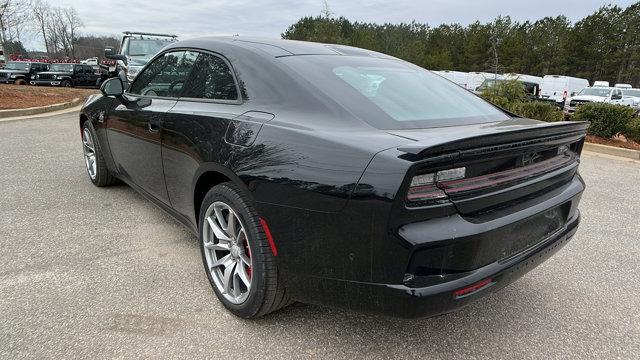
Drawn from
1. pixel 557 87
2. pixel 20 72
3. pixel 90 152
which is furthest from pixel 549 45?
pixel 90 152

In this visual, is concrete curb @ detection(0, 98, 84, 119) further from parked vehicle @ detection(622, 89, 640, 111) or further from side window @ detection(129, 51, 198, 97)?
parked vehicle @ detection(622, 89, 640, 111)

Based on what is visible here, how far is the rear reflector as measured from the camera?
178cm

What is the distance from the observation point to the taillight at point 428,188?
170cm

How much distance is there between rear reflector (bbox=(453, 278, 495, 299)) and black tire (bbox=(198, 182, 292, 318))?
0.84 metres

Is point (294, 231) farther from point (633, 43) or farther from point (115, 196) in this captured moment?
point (633, 43)

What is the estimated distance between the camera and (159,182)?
3.17 m

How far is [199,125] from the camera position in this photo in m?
2.59

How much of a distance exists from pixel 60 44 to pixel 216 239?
76.1 meters

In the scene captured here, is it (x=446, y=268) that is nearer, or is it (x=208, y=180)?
(x=446, y=268)

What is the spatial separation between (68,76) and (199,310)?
2650cm

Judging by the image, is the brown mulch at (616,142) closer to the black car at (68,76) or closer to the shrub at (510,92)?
the shrub at (510,92)

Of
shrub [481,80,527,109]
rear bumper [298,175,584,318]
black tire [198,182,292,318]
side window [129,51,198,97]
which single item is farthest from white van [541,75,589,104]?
black tire [198,182,292,318]

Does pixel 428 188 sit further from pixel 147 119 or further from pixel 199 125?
pixel 147 119

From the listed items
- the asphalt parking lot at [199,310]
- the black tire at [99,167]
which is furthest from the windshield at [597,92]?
the black tire at [99,167]
